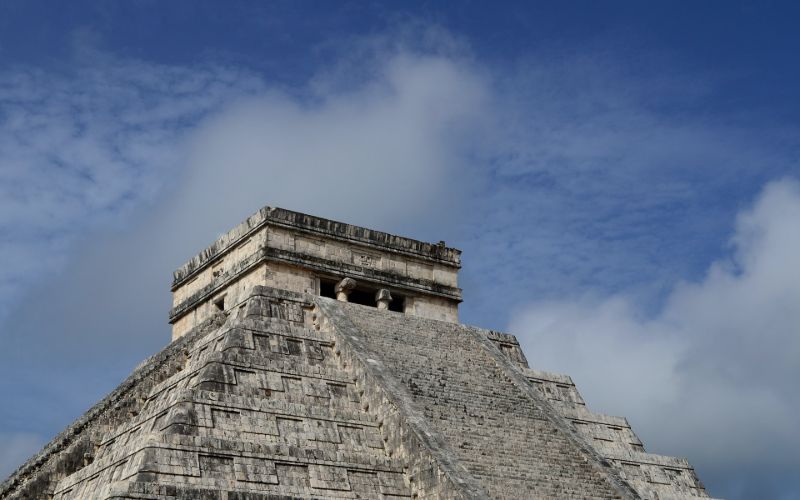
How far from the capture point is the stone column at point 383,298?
65.7ft

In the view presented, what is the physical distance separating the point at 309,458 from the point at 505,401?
4198mm

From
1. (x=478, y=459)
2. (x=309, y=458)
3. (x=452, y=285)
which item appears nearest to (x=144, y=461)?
(x=309, y=458)

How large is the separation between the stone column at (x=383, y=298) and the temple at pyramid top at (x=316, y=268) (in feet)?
0.06

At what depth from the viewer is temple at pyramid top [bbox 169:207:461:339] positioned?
19.3m

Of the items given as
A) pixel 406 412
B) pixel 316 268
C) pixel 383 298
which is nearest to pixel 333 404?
pixel 406 412

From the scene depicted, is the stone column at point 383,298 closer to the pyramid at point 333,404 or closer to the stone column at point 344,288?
the pyramid at point 333,404

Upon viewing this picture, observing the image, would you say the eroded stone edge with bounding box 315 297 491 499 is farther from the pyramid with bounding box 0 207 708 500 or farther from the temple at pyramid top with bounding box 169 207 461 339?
the temple at pyramid top with bounding box 169 207 461 339

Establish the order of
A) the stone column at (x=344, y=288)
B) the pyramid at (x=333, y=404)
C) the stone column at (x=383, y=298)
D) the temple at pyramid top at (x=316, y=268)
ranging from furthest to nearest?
the stone column at (x=383, y=298) → the stone column at (x=344, y=288) → the temple at pyramid top at (x=316, y=268) → the pyramid at (x=333, y=404)

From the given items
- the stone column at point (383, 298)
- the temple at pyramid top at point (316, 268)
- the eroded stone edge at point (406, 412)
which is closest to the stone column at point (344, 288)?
the temple at pyramid top at point (316, 268)

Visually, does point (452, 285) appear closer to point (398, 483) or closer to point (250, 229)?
point (250, 229)

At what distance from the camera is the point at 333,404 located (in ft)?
50.8

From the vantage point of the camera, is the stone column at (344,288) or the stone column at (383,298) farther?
the stone column at (383,298)

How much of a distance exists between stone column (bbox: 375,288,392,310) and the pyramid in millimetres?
48

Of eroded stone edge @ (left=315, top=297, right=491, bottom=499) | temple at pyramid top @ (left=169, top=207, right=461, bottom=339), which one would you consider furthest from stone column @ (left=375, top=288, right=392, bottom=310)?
eroded stone edge @ (left=315, top=297, right=491, bottom=499)
